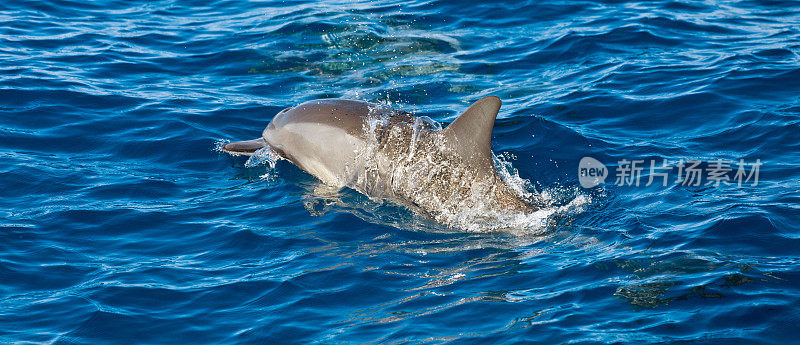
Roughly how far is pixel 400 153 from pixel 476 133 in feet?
3.55

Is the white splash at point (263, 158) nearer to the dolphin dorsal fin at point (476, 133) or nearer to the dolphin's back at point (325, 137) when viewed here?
the dolphin's back at point (325, 137)

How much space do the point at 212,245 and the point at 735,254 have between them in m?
4.49

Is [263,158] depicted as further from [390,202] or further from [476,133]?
[476,133]

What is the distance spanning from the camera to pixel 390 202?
9.09 metres

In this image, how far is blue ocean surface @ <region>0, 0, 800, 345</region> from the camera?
6.65m

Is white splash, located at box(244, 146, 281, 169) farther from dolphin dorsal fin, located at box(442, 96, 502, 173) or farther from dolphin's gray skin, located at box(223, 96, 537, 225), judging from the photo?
dolphin dorsal fin, located at box(442, 96, 502, 173)

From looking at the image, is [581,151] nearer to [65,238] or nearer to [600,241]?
[600,241]

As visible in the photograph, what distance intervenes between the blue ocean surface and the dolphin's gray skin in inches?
9.7

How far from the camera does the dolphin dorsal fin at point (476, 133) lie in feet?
26.2

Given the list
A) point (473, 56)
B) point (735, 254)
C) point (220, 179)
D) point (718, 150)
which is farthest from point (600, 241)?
point (473, 56)

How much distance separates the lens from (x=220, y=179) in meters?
10.1

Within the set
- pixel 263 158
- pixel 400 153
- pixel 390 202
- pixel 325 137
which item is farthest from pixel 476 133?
pixel 263 158

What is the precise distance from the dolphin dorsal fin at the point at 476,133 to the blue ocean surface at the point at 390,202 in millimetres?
698

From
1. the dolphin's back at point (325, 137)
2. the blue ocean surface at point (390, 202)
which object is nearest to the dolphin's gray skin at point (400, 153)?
the dolphin's back at point (325, 137)
